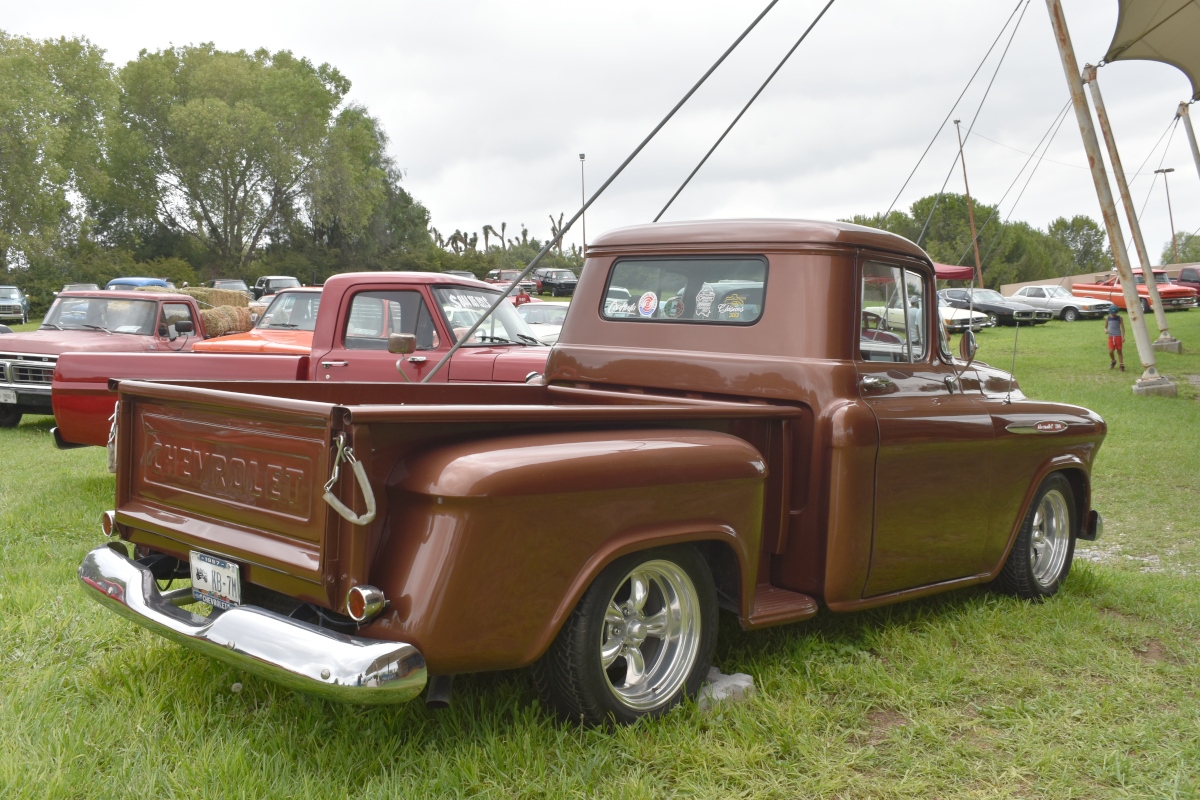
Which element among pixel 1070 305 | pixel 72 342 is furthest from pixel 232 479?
pixel 1070 305

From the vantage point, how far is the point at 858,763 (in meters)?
3.51

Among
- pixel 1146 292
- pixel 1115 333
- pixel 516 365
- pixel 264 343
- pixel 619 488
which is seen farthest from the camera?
pixel 1146 292

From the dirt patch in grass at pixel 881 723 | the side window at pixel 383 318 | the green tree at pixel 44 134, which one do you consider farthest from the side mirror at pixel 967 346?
the green tree at pixel 44 134

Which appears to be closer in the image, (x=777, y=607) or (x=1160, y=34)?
(x=777, y=607)

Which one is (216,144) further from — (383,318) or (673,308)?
(673,308)

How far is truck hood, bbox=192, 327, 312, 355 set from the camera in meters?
10.5

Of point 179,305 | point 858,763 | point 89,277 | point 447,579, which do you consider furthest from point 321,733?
point 89,277

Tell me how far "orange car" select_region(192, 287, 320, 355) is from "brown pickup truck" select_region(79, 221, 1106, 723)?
20.9ft

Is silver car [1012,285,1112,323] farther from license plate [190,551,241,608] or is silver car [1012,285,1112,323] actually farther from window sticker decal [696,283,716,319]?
license plate [190,551,241,608]

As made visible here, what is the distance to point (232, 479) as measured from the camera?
3438mm

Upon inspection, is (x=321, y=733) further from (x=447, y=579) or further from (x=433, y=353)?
(x=433, y=353)

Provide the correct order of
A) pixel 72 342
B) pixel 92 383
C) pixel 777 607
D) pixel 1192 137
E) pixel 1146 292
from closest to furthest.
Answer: pixel 777 607 → pixel 92 383 → pixel 72 342 → pixel 1192 137 → pixel 1146 292

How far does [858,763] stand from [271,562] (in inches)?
79.2

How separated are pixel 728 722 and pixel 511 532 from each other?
1.24 meters
